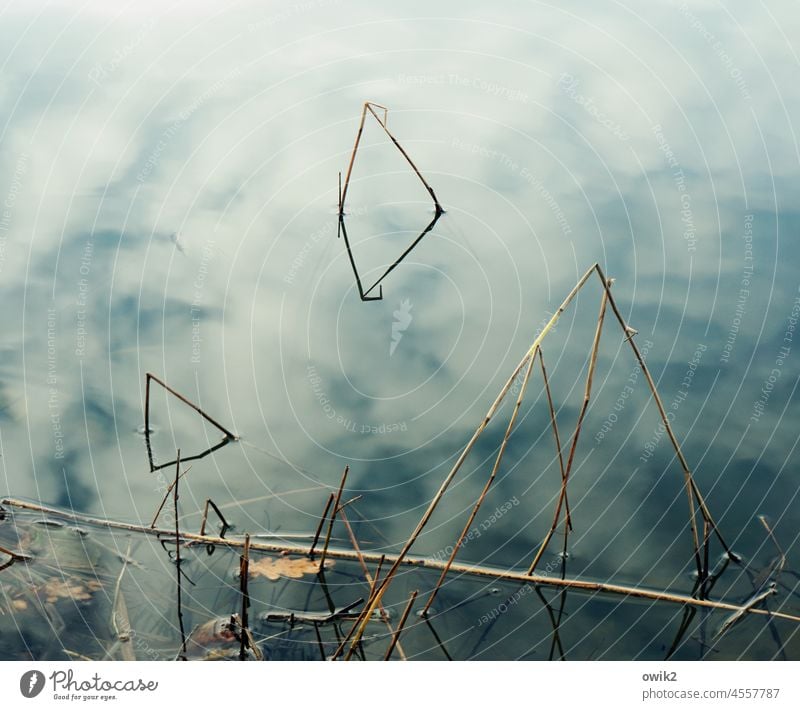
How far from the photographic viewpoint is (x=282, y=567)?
4.09 metres

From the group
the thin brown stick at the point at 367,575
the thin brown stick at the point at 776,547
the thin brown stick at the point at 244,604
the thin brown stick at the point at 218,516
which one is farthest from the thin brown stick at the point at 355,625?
the thin brown stick at the point at 776,547

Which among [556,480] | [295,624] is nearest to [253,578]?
[295,624]

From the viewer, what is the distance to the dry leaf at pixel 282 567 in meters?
4.05

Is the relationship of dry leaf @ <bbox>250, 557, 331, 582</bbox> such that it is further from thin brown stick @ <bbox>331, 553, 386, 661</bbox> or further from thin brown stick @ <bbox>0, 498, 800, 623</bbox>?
thin brown stick @ <bbox>331, 553, 386, 661</bbox>

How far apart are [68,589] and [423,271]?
288 centimetres

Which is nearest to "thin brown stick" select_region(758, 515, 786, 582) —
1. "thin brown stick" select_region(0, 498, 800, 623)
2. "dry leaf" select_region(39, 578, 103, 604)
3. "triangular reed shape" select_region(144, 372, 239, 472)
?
"thin brown stick" select_region(0, 498, 800, 623)

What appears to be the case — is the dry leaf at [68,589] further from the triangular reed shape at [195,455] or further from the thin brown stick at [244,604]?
the triangular reed shape at [195,455]

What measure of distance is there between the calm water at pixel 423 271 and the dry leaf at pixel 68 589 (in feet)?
1.47

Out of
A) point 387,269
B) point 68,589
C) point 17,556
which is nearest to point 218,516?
point 68,589

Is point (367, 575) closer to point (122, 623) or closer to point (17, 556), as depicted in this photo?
point (122, 623)

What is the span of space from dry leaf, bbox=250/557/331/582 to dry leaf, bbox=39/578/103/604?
658 mm

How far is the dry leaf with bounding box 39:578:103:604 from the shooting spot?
12.9ft

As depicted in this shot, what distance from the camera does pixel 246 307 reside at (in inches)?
223
